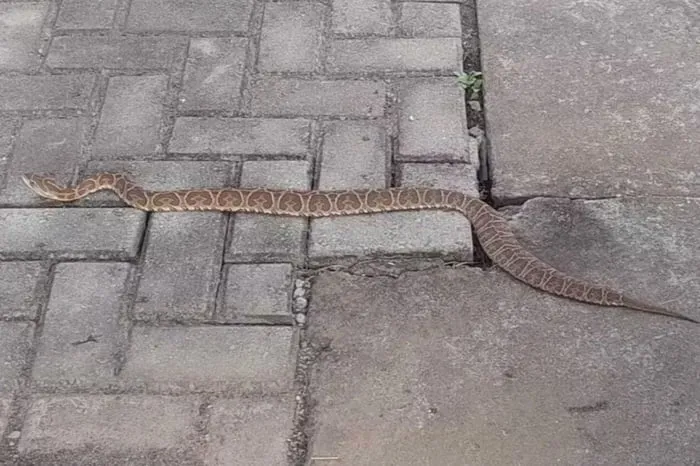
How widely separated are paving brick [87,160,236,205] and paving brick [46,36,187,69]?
2.92ft

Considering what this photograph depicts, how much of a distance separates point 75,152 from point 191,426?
2.06m

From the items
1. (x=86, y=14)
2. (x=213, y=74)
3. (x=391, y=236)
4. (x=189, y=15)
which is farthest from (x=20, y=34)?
(x=391, y=236)

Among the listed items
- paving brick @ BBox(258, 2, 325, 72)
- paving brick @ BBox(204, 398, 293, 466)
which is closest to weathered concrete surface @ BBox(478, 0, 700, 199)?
paving brick @ BBox(258, 2, 325, 72)

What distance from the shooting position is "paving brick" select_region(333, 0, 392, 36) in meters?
6.51

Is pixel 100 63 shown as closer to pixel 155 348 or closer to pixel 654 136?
pixel 155 348

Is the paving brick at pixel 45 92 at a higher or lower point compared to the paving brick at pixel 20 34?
lower

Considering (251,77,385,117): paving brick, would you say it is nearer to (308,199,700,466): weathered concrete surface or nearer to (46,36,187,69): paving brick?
(46,36,187,69): paving brick

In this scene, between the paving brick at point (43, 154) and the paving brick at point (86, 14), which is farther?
the paving brick at point (86, 14)

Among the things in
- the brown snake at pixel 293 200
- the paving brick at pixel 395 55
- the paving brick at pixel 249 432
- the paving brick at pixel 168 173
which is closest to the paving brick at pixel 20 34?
the paving brick at pixel 168 173

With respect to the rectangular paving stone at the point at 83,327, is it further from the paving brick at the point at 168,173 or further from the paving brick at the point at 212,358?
the paving brick at the point at 168,173

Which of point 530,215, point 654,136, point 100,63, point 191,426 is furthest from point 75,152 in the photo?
point 654,136

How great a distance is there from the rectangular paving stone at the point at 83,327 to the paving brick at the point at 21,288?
7 cm

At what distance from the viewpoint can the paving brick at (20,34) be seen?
20.5ft

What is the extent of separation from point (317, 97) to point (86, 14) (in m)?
1.70
